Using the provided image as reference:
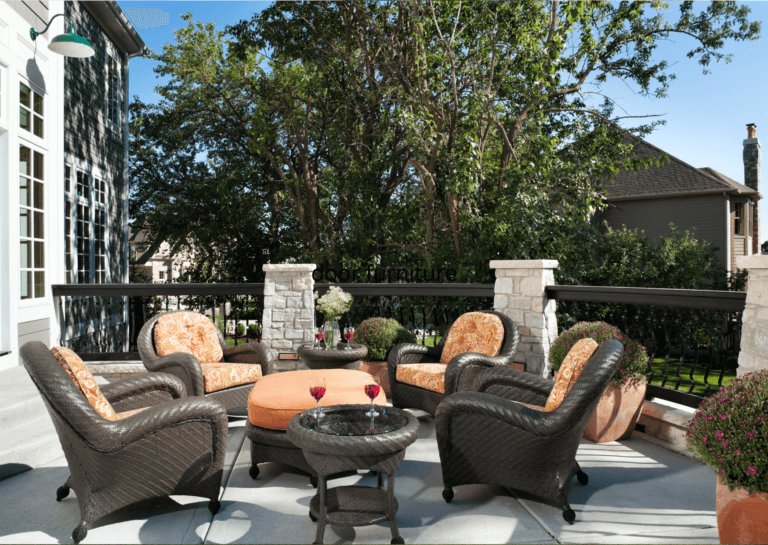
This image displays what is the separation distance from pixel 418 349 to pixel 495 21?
17.4ft

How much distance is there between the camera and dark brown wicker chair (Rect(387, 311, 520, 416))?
3.58 metres

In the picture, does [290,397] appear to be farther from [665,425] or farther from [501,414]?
[665,425]

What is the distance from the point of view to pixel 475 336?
4.21 meters

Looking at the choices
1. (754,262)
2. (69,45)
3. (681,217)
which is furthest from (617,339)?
(681,217)

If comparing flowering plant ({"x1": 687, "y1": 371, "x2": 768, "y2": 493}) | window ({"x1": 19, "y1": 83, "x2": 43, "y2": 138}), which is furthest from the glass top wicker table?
window ({"x1": 19, "y1": 83, "x2": 43, "y2": 138})

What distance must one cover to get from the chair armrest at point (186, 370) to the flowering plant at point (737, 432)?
10.2 ft

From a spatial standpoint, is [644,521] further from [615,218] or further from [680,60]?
[615,218]

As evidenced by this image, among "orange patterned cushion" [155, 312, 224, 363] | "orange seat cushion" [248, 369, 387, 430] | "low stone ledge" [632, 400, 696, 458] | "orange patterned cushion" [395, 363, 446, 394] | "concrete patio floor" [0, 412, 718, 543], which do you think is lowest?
"concrete patio floor" [0, 412, 718, 543]

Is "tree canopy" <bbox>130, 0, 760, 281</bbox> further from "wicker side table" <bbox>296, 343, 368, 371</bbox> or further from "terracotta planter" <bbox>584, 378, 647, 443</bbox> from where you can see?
"terracotta planter" <bbox>584, 378, 647, 443</bbox>

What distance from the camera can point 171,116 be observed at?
1338 centimetres

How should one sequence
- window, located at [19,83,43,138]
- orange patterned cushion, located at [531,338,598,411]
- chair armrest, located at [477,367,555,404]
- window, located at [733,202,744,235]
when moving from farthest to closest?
window, located at [733,202,744,235], window, located at [19,83,43,138], chair armrest, located at [477,367,555,404], orange patterned cushion, located at [531,338,598,411]

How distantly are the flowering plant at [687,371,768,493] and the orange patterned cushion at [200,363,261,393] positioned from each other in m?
3.10

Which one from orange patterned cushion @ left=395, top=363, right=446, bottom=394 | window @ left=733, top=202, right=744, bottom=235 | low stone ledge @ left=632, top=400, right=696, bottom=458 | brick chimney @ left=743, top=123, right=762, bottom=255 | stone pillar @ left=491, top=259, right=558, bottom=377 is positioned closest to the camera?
low stone ledge @ left=632, top=400, right=696, bottom=458

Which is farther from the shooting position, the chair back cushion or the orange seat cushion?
the orange seat cushion
